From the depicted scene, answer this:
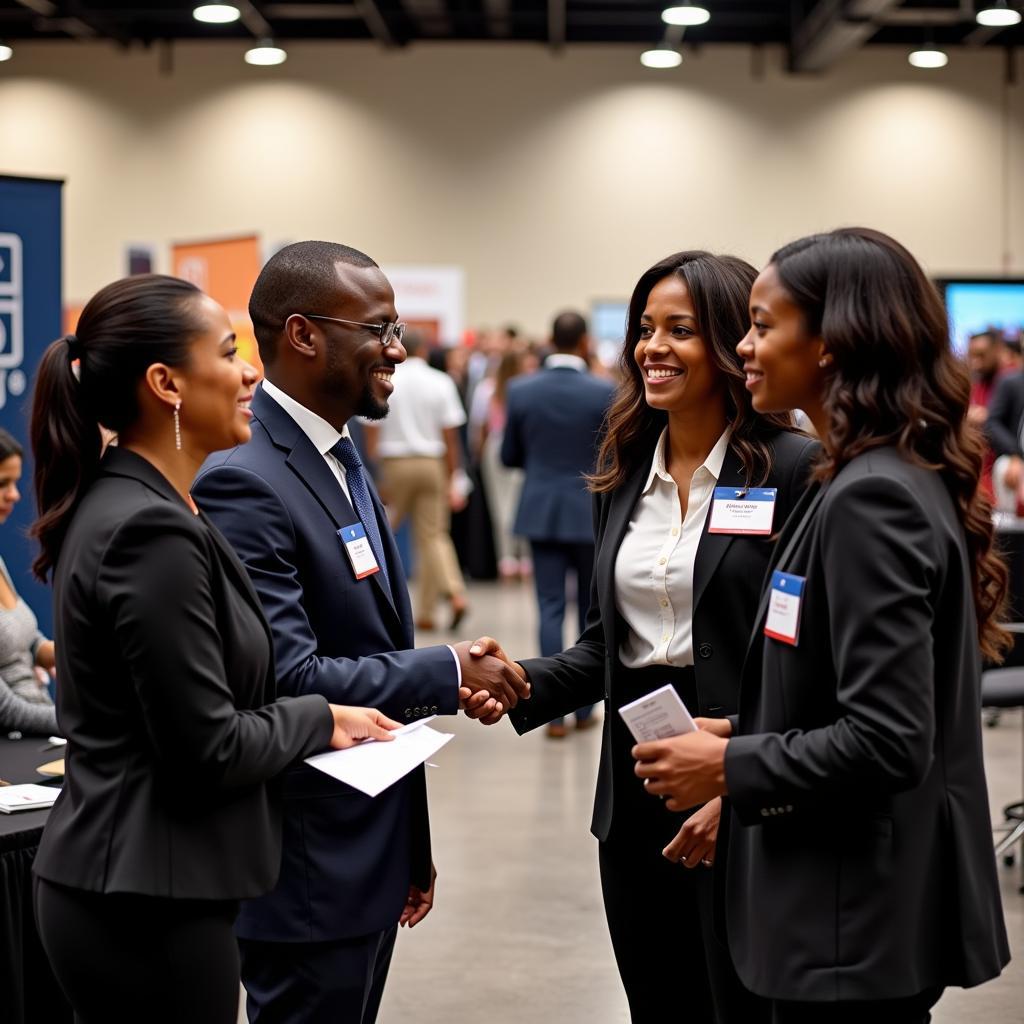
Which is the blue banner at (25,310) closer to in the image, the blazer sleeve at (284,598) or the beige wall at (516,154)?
the blazer sleeve at (284,598)

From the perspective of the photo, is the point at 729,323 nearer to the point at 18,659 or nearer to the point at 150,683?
the point at 150,683

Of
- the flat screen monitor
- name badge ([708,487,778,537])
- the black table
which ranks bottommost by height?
the black table

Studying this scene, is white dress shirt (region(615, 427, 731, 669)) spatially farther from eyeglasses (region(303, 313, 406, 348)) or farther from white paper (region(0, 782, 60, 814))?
white paper (region(0, 782, 60, 814))

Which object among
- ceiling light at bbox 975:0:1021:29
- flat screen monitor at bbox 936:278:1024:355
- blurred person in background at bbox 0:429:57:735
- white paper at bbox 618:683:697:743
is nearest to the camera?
white paper at bbox 618:683:697:743

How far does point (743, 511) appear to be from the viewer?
2.16m

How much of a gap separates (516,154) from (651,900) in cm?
1269

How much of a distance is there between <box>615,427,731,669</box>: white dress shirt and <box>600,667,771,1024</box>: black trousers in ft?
0.14

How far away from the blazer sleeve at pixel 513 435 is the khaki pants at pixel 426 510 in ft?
5.95

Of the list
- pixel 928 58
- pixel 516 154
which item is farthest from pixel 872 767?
pixel 516 154

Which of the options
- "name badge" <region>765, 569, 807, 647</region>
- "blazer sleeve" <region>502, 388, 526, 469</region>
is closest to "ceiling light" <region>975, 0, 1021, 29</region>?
"blazer sleeve" <region>502, 388, 526, 469</region>

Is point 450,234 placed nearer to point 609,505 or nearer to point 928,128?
point 928,128

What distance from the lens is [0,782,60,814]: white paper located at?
254cm

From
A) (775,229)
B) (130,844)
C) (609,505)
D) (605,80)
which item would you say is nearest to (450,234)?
(605,80)

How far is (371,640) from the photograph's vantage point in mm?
2092
